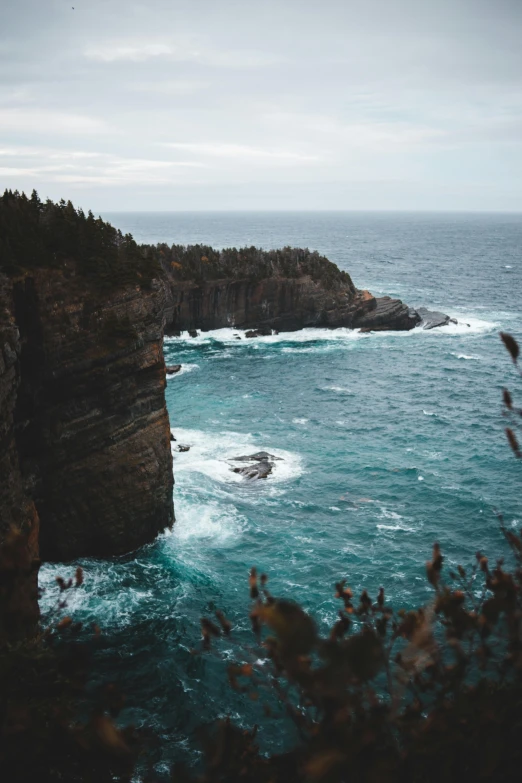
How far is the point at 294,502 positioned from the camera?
46.9 metres

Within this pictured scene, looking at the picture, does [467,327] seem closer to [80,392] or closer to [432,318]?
[432,318]

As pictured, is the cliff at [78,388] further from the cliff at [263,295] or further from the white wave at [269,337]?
the cliff at [263,295]

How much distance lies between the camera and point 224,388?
75.7 meters

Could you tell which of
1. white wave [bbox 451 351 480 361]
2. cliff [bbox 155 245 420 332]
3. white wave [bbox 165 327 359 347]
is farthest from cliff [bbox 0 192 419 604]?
white wave [bbox 451 351 480 361]

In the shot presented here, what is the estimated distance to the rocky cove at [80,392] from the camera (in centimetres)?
3281

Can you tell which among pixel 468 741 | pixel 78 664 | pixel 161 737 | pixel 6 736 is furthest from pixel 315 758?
pixel 161 737

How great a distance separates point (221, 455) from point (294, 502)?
1024 cm

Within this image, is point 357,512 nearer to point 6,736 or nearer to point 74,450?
point 74,450

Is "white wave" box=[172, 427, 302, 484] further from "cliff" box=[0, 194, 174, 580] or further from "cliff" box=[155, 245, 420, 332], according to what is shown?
"cliff" box=[155, 245, 420, 332]

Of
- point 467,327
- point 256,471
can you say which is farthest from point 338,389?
point 467,327

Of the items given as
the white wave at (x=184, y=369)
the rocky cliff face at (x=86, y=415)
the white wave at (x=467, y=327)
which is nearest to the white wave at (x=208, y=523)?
the rocky cliff face at (x=86, y=415)

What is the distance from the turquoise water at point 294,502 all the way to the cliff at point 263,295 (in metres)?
13.2

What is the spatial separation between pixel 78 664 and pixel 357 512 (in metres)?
38.9

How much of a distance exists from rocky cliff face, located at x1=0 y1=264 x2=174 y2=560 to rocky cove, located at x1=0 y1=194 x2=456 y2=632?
2.5 inches
